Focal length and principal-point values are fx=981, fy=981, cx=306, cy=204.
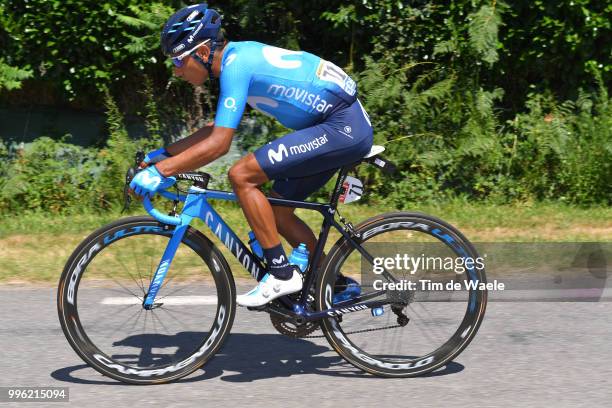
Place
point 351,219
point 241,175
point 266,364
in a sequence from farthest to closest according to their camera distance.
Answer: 1. point 351,219
2. point 266,364
3. point 241,175

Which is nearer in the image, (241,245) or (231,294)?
(231,294)

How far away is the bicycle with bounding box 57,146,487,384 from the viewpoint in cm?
516

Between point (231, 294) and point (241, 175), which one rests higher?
point (241, 175)

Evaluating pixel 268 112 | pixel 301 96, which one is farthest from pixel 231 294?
pixel 301 96

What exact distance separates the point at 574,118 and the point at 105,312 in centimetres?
572

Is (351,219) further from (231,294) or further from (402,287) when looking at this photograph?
(231,294)

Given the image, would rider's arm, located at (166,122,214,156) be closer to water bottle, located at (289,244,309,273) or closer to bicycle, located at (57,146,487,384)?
bicycle, located at (57,146,487,384)

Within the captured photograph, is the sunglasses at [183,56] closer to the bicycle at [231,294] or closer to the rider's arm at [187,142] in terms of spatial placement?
the rider's arm at [187,142]

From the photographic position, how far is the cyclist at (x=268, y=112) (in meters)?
4.91

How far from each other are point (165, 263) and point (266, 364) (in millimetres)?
858

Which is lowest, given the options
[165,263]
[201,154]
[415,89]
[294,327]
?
[294,327]

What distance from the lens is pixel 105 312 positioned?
5.76 meters

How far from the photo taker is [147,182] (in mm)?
4879

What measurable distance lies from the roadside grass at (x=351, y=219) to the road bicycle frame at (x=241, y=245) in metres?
2.01
